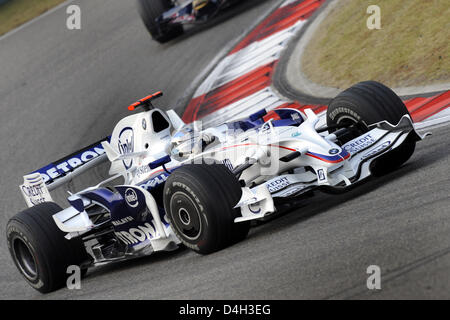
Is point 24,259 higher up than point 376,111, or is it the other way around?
point 376,111

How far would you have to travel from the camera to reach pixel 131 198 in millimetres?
7312

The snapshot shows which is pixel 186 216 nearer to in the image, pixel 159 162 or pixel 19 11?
pixel 159 162

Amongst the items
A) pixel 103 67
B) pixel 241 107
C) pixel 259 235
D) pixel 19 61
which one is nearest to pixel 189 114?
pixel 241 107

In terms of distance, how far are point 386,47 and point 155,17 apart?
24.6 feet

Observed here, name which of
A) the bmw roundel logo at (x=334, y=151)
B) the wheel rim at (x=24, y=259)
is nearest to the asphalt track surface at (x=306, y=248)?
the wheel rim at (x=24, y=259)

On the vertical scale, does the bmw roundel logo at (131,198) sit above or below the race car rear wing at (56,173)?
below

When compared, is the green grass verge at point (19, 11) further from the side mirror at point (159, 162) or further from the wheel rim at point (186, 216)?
the wheel rim at point (186, 216)

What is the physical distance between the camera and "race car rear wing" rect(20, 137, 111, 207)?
8.55 m

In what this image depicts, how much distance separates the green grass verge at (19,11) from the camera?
23.5 meters

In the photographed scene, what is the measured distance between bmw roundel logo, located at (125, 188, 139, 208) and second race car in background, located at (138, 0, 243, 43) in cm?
1010

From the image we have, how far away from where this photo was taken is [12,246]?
7.88m

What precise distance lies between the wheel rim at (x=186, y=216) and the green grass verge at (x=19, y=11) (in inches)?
722

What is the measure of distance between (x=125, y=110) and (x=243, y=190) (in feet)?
28.2

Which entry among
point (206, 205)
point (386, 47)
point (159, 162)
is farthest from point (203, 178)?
point (386, 47)
